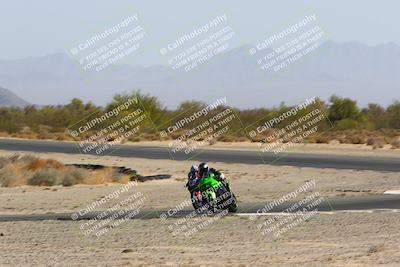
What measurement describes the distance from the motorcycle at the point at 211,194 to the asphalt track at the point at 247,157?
18.9 metres

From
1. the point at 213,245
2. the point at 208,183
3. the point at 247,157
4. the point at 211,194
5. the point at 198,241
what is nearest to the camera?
the point at 213,245

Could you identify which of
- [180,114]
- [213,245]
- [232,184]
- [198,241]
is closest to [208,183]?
[198,241]

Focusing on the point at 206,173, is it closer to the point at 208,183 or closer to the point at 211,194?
the point at 208,183

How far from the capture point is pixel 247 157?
46.2 metres

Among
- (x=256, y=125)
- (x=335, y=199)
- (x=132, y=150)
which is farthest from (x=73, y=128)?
(x=335, y=199)

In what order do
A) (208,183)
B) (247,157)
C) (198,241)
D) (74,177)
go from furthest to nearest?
(247,157), (74,177), (208,183), (198,241)

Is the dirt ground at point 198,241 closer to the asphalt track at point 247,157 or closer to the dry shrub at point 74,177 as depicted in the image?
the dry shrub at point 74,177

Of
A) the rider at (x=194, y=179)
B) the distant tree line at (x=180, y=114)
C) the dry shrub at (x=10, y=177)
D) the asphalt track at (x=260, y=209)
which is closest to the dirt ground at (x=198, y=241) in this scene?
the rider at (x=194, y=179)

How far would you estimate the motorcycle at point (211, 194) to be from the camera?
2005 centimetres

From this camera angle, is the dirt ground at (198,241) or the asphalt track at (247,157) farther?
the asphalt track at (247,157)

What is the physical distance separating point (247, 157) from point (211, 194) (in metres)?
26.2

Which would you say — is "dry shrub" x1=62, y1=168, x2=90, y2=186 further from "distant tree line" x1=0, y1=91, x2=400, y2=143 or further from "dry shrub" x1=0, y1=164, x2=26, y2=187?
"distant tree line" x1=0, y1=91, x2=400, y2=143

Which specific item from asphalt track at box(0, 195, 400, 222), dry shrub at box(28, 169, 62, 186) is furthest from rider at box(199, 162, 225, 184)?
dry shrub at box(28, 169, 62, 186)

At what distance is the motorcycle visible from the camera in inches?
789
